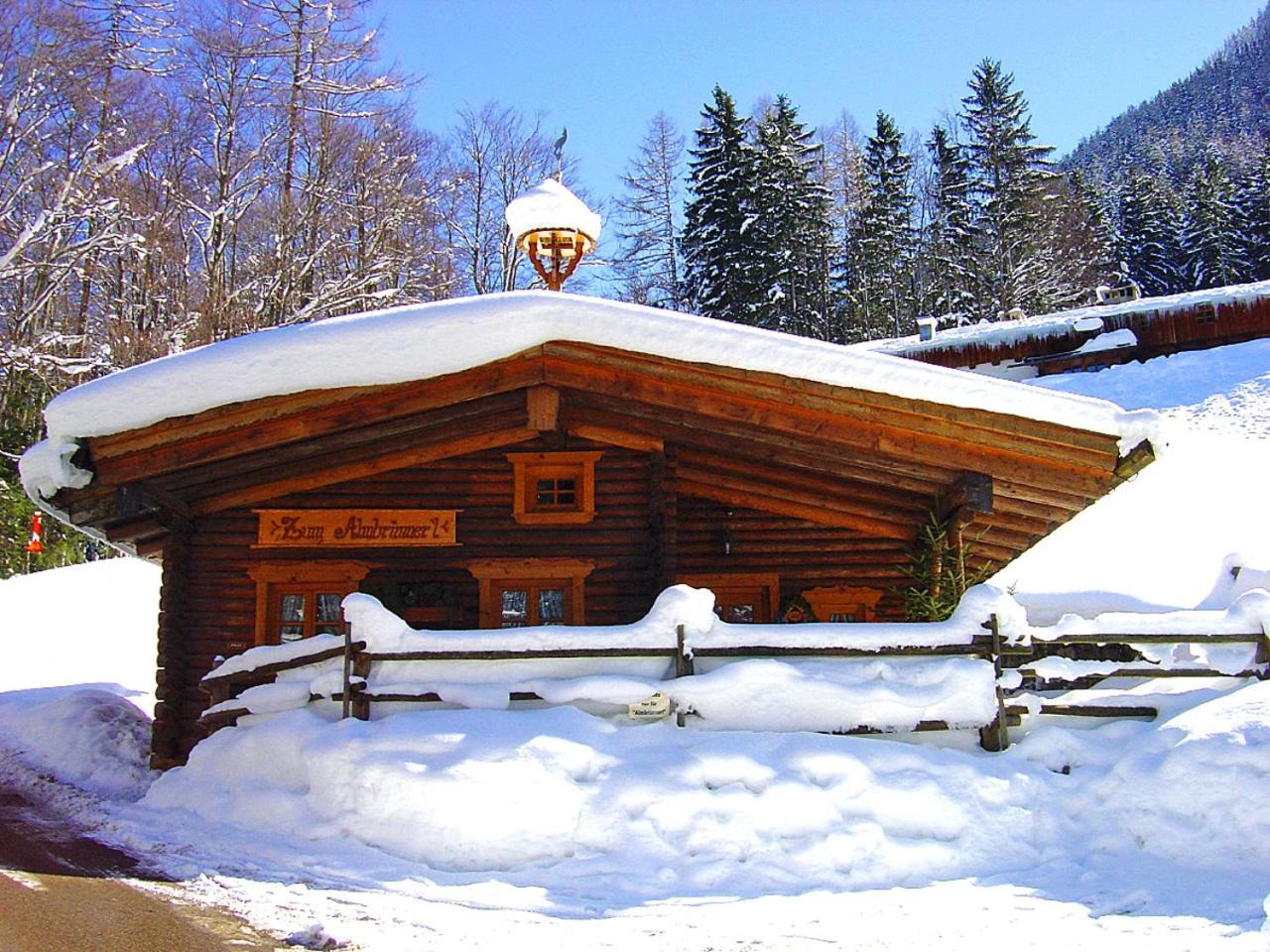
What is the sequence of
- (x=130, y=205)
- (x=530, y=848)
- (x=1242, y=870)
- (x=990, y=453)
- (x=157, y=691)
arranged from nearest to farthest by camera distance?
(x=1242, y=870) < (x=530, y=848) < (x=990, y=453) < (x=157, y=691) < (x=130, y=205)

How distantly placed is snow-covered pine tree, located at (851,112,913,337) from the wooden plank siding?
37.1 m

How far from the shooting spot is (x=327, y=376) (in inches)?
331

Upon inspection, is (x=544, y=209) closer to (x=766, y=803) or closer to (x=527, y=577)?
(x=527, y=577)

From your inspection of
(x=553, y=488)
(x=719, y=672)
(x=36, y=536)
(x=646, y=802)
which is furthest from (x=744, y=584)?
(x=36, y=536)

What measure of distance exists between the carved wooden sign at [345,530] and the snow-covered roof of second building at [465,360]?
216cm

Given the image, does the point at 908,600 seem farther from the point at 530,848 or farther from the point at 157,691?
the point at 157,691

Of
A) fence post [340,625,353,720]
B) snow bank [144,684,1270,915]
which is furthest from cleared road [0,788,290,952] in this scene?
fence post [340,625,353,720]

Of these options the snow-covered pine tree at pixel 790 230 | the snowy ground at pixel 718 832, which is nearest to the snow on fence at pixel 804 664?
the snowy ground at pixel 718 832

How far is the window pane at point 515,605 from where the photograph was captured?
1044 cm

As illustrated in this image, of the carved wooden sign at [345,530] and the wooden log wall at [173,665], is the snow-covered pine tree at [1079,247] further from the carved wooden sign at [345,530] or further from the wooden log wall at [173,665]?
the wooden log wall at [173,665]

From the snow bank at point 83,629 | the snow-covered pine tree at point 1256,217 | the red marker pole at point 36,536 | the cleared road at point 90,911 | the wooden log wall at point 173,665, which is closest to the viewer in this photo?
the cleared road at point 90,911

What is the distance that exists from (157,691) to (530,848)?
5.75 meters

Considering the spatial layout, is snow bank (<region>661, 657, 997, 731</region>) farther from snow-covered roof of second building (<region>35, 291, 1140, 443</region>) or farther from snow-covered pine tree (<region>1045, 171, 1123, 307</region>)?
snow-covered pine tree (<region>1045, 171, 1123, 307</region>)

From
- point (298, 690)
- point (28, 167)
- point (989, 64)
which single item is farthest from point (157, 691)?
point (989, 64)
